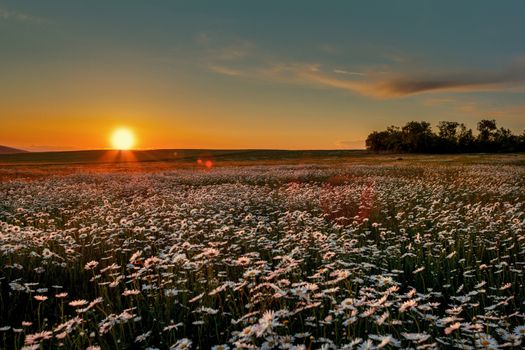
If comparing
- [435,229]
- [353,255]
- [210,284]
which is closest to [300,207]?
[435,229]

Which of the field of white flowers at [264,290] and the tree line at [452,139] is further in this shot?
the tree line at [452,139]

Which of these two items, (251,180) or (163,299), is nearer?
(163,299)

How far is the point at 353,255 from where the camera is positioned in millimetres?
7656

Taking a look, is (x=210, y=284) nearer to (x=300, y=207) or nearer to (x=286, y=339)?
(x=286, y=339)

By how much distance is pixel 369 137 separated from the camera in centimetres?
14462

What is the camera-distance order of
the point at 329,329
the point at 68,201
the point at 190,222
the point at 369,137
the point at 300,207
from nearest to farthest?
the point at 329,329
the point at 190,222
the point at 300,207
the point at 68,201
the point at 369,137

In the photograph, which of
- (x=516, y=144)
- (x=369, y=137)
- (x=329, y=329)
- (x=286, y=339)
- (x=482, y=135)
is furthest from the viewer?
(x=369, y=137)

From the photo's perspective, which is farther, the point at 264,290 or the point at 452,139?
the point at 452,139

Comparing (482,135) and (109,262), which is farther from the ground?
(482,135)

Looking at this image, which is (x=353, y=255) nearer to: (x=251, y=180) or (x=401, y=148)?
(x=251, y=180)

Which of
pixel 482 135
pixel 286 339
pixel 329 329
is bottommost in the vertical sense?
pixel 329 329

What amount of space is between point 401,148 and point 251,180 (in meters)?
108

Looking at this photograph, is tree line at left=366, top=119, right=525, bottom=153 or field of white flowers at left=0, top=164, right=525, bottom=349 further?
tree line at left=366, top=119, right=525, bottom=153

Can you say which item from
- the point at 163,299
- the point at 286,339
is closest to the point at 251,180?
the point at 163,299
